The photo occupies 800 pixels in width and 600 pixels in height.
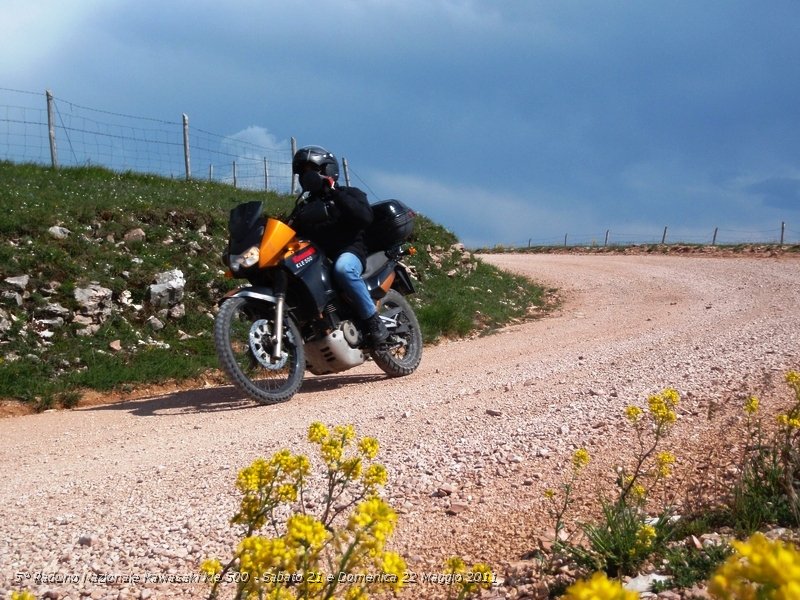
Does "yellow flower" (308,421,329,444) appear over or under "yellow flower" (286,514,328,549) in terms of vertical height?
over

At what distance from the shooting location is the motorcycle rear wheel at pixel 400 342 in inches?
290

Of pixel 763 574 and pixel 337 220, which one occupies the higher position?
pixel 337 220

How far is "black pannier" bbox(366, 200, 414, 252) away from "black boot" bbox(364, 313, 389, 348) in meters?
0.86

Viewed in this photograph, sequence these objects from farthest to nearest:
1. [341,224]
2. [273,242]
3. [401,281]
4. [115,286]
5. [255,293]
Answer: [115,286] < [401,281] < [341,224] < [273,242] < [255,293]

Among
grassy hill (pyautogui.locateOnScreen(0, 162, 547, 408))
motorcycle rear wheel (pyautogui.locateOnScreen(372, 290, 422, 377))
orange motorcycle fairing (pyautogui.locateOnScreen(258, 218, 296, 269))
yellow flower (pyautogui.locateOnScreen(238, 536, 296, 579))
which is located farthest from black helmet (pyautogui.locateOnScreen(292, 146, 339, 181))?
yellow flower (pyautogui.locateOnScreen(238, 536, 296, 579))

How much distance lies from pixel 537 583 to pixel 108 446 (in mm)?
3488

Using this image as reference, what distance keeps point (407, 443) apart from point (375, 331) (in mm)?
2937

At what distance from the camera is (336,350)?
6.73 metres

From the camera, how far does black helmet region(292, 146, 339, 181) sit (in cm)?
684

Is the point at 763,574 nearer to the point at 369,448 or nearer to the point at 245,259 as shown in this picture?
the point at 369,448

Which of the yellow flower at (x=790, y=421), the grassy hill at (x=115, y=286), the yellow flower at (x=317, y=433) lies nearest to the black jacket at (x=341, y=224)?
the grassy hill at (x=115, y=286)

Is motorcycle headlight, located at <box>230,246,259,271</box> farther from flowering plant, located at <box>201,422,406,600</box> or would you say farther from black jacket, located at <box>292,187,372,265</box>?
flowering plant, located at <box>201,422,406,600</box>

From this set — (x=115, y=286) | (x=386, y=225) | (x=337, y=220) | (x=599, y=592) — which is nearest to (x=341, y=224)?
(x=337, y=220)

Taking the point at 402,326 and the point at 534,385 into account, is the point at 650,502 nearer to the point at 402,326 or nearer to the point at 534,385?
the point at 534,385
